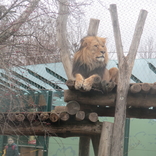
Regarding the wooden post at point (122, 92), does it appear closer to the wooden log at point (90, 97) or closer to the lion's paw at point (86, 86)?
the wooden log at point (90, 97)

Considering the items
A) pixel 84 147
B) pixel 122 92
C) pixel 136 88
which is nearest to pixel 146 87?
pixel 136 88

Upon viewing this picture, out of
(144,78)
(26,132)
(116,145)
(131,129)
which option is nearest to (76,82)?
(116,145)

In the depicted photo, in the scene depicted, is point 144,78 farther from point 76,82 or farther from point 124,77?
point 76,82

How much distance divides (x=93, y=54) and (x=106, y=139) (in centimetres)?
118

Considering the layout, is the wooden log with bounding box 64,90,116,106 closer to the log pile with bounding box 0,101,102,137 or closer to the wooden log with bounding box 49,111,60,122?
the log pile with bounding box 0,101,102,137

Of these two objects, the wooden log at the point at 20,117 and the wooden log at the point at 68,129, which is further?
the wooden log at the point at 20,117

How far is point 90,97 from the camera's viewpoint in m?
3.14

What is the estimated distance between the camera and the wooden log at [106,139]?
293cm

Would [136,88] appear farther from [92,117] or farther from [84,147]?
[84,147]

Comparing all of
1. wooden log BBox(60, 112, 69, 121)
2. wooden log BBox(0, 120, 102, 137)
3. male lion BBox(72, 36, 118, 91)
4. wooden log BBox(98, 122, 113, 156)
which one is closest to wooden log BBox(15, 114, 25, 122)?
wooden log BBox(0, 120, 102, 137)

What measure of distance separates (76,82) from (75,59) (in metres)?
0.76

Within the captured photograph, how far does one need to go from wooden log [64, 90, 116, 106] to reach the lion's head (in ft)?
1.63

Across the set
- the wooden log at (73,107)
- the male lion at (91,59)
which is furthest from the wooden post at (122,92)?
the wooden log at (73,107)

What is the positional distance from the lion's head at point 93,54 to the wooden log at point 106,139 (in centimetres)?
89
